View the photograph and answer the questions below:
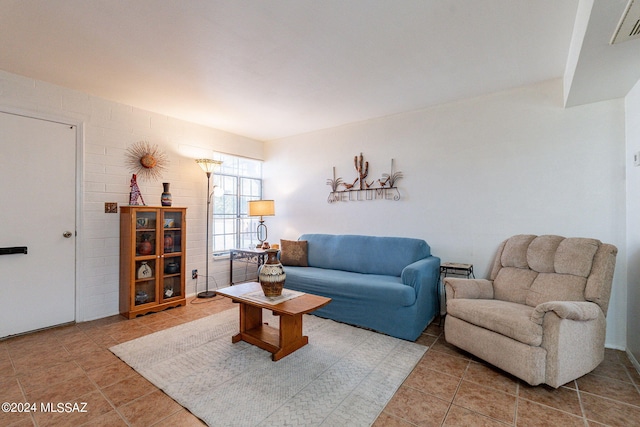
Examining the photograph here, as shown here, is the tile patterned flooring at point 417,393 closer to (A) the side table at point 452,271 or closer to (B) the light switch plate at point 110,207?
(A) the side table at point 452,271

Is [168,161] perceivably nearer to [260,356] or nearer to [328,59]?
[328,59]

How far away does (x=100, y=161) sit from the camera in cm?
331

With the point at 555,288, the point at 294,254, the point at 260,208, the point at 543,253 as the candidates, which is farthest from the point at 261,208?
the point at 555,288

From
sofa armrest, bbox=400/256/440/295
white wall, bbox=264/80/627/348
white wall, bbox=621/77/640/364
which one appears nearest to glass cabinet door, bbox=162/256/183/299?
white wall, bbox=264/80/627/348

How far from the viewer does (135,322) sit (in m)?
3.16

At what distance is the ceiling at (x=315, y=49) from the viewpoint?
6.08 ft

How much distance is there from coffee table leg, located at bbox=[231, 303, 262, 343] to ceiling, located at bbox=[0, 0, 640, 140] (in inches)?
87.8

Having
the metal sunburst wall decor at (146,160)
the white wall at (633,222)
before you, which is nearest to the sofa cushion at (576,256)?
the white wall at (633,222)

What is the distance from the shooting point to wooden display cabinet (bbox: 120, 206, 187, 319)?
329 centimetres

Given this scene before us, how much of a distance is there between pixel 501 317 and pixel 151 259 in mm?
3641

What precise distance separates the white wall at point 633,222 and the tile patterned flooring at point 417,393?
0.78ft

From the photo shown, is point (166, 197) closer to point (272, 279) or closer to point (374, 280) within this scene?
point (272, 279)

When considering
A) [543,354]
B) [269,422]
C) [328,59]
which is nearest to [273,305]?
[269,422]

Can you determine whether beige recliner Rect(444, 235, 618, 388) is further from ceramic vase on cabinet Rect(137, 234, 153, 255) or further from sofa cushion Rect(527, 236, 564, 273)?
ceramic vase on cabinet Rect(137, 234, 153, 255)
